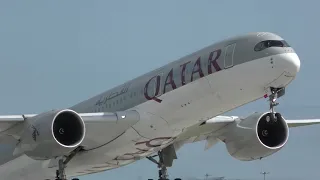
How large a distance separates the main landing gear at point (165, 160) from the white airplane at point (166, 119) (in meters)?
0.06

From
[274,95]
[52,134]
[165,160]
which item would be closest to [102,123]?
[52,134]

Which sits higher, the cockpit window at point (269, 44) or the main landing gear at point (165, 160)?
the cockpit window at point (269, 44)

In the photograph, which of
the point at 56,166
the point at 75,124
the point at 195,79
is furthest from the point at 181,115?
the point at 56,166

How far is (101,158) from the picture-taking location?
111 ft

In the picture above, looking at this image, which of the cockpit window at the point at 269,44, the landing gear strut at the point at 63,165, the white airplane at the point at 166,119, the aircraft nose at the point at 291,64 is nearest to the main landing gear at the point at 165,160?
the white airplane at the point at 166,119

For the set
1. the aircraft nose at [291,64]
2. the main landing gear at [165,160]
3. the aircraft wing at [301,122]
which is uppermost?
the aircraft wing at [301,122]

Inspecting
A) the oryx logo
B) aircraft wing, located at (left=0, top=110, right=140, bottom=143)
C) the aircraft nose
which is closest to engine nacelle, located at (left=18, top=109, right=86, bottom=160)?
the oryx logo

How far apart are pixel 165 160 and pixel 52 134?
7497 mm

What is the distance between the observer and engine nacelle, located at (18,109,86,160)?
30797 mm

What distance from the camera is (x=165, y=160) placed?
3666 centimetres

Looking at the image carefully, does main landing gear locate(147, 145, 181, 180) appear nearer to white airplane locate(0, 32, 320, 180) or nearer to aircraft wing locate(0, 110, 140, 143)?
white airplane locate(0, 32, 320, 180)

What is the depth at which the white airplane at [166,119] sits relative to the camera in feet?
98.5

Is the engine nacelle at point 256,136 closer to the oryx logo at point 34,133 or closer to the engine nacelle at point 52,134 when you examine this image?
the engine nacelle at point 52,134

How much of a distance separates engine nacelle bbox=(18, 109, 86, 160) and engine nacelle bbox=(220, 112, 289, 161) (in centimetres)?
790
